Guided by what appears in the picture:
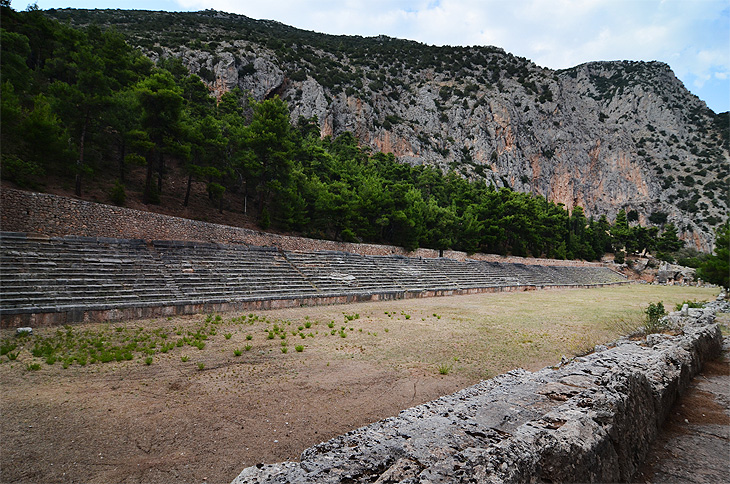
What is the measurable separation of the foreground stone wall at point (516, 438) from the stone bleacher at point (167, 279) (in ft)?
36.2

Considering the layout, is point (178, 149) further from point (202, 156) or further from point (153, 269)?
point (153, 269)

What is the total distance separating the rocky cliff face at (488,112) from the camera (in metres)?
65.6

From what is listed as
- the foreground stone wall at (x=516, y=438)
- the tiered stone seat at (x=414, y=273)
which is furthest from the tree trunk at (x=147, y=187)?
the foreground stone wall at (x=516, y=438)

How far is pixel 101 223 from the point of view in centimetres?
1529

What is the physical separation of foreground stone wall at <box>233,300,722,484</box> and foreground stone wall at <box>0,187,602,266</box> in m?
17.1

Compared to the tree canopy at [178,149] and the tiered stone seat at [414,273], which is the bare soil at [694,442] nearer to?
the tiered stone seat at [414,273]

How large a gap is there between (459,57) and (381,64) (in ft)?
97.2

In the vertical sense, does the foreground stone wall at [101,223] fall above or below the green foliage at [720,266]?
below

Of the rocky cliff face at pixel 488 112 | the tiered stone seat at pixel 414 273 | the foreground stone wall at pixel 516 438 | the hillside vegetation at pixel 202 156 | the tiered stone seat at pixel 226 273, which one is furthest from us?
the rocky cliff face at pixel 488 112

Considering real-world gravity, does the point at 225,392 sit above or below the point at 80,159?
below

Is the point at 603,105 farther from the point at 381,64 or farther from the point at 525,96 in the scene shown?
the point at 381,64

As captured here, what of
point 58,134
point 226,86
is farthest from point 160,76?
point 226,86

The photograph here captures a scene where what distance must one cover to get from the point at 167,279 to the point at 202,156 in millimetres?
15995

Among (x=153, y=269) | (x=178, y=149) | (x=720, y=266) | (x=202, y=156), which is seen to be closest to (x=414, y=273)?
(x=153, y=269)
